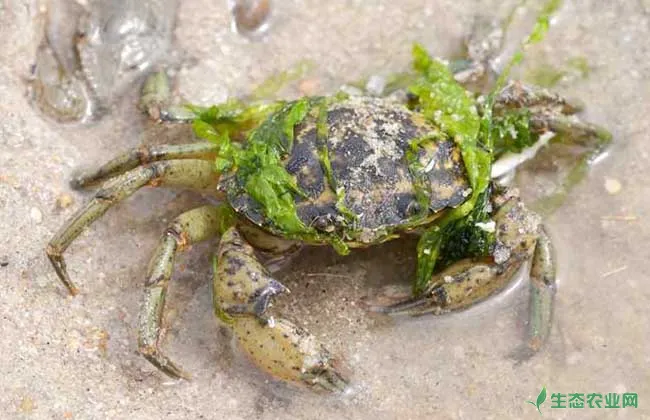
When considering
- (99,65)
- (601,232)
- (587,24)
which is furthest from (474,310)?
(99,65)

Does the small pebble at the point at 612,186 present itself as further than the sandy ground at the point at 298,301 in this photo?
Yes

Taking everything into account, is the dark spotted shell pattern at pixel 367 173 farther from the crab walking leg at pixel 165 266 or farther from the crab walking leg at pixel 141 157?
the crab walking leg at pixel 141 157

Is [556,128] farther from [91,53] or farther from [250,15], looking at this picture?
[91,53]

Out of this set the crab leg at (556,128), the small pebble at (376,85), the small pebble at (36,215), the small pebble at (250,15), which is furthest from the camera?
the small pebble at (250,15)

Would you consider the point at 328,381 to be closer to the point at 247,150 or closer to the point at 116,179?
the point at 247,150

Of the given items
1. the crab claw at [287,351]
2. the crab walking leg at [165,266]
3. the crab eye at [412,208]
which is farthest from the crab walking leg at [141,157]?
the crab eye at [412,208]

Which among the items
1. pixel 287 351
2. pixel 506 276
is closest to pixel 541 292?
pixel 506 276

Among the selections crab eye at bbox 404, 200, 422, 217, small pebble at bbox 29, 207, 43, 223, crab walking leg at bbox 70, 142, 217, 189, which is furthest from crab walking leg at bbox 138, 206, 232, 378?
crab eye at bbox 404, 200, 422, 217
